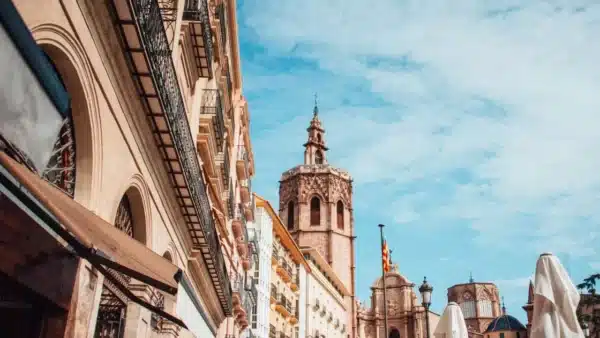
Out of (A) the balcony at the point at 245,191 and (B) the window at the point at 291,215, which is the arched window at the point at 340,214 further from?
(A) the balcony at the point at 245,191

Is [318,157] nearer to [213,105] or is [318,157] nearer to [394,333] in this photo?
[394,333]

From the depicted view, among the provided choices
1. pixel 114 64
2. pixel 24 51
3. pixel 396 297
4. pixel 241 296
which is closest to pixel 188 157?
pixel 114 64

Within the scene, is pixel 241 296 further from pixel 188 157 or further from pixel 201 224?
pixel 188 157

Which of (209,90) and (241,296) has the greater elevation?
(209,90)

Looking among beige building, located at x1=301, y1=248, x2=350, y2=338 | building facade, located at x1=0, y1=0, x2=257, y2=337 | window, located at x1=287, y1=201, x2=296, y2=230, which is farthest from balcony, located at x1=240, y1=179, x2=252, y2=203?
window, located at x1=287, y1=201, x2=296, y2=230

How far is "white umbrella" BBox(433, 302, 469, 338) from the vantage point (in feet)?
54.9

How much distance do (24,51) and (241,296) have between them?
2129cm

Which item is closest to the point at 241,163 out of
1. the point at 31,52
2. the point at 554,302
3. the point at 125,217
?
the point at 125,217

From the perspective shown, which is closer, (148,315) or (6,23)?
(6,23)

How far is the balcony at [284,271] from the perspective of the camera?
1559 inches

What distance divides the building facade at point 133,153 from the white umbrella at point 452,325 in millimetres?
6705

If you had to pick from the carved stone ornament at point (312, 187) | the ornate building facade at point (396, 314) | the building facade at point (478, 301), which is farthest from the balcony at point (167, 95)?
the building facade at point (478, 301)

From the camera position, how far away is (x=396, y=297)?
7069 centimetres

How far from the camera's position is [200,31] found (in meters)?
12.9
